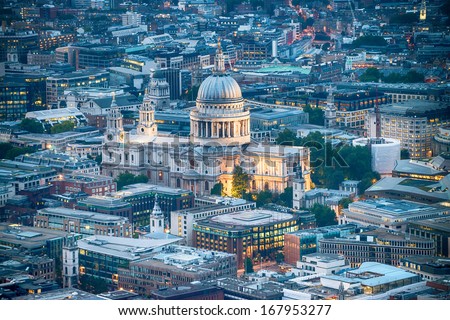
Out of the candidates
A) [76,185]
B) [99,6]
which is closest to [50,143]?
[76,185]

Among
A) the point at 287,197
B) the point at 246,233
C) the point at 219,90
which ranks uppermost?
the point at 219,90

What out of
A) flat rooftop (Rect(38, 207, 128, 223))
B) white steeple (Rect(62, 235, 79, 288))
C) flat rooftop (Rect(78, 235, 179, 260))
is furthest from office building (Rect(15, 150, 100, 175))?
white steeple (Rect(62, 235, 79, 288))

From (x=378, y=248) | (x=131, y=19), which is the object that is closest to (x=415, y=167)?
(x=378, y=248)

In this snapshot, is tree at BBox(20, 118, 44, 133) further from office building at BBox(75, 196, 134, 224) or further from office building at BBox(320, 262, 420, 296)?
office building at BBox(320, 262, 420, 296)

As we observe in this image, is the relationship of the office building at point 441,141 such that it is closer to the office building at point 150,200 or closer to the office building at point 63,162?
the office building at point 150,200

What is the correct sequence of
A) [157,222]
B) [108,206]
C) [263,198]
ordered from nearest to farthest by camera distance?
[157,222]
[108,206]
[263,198]

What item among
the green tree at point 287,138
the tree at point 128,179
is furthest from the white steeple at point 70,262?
the green tree at point 287,138

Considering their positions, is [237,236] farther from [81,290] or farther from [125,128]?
[125,128]

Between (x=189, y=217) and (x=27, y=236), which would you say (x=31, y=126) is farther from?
(x=27, y=236)
